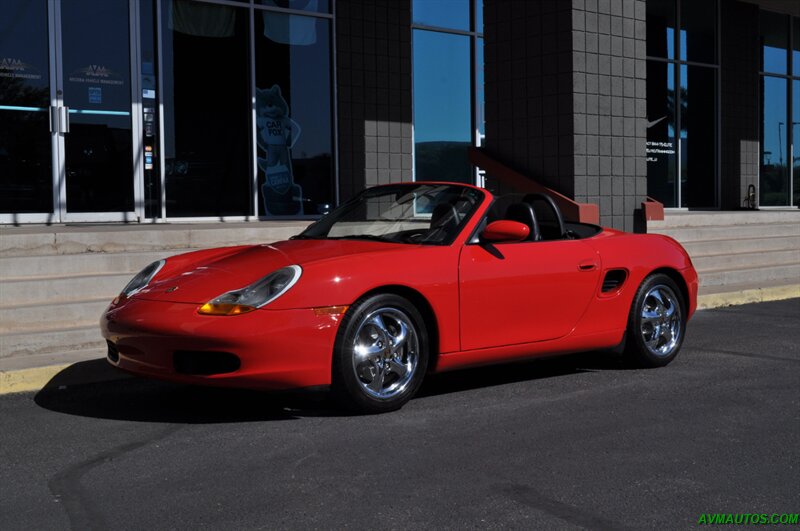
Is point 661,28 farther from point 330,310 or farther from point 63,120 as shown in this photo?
point 330,310

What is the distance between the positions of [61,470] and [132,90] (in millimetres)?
8322

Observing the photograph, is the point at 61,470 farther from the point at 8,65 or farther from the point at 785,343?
the point at 8,65

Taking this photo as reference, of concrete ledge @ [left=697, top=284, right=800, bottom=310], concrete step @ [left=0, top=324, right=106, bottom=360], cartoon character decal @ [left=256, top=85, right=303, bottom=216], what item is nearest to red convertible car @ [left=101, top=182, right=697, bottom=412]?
concrete step @ [left=0, top=324, right=106, bottom=360]

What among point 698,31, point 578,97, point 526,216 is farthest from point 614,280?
point 698,31

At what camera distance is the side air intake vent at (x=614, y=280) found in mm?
6574

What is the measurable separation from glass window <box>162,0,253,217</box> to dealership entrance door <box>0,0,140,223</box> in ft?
1.92

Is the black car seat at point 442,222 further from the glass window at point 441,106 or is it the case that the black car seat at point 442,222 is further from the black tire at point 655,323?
the glass window at point 441,106

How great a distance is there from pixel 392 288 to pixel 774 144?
17.5 m

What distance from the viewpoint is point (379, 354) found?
17.5 feet

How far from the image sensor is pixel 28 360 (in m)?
6.52

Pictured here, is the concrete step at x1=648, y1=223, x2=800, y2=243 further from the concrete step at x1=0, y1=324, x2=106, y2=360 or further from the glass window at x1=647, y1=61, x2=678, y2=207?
the concrete step at x1=0, y1=324, x2=106, y2=360

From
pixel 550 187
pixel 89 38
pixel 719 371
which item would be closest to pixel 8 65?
pixel 89 38

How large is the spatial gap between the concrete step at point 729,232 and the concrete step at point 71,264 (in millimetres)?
6858

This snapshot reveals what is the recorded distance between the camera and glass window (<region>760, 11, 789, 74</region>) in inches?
795
